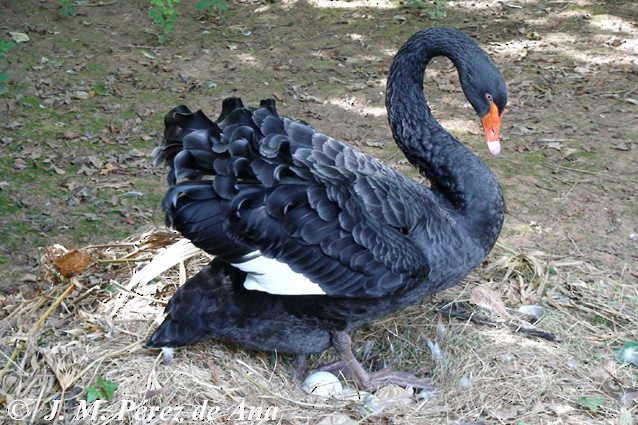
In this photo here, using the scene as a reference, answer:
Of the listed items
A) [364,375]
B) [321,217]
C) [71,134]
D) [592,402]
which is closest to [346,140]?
[71,134]

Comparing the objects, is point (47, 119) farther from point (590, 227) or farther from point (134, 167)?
point (590, 227)

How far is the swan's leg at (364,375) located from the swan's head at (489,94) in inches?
38.1

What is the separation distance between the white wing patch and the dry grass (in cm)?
44

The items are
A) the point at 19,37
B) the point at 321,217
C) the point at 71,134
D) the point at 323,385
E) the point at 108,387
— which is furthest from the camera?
the point at 19,37

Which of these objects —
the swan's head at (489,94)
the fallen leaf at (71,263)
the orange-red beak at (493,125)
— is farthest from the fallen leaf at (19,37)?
the orange-red beak at (493,125)

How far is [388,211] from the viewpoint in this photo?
3066 mm

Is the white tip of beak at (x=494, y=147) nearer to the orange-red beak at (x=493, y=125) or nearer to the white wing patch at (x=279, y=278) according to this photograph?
the orange-red beak at (x=493, y=125)

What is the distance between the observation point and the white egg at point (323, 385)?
3236 mm

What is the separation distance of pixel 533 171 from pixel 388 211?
8.02ft

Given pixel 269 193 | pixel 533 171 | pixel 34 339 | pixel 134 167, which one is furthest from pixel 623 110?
pixel 34 339

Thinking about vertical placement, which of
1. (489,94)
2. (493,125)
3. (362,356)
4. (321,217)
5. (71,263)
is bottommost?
(362,356)

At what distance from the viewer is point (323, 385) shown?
3.26m

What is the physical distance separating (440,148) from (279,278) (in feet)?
3.14

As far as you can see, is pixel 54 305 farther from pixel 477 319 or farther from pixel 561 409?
pixel 561 409
